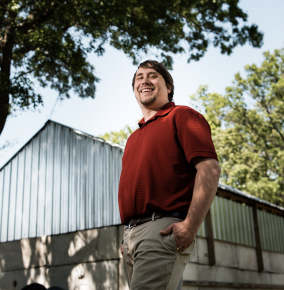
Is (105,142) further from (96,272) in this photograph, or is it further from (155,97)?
(155,97)

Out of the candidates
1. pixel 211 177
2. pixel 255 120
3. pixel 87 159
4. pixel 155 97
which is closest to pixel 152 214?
pixel 211 177

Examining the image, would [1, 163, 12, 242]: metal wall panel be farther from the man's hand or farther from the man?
the man's hand

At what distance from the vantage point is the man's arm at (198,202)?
190cm

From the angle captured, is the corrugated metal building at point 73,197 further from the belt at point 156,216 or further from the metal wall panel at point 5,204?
the belt at point 156,216

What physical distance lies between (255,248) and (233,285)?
108 inches

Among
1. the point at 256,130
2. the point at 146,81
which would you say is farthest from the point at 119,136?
the point at 146,81

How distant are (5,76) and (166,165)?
8.71 meters

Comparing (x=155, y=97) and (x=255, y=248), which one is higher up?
(x=155, y=97)

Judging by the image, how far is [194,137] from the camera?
209cm

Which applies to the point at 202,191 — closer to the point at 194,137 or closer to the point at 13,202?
the point at 194,137

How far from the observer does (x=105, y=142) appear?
10914 mm

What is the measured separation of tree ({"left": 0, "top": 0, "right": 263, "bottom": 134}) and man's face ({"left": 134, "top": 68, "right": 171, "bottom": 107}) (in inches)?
300

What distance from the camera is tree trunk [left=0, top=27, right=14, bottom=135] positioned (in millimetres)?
9430

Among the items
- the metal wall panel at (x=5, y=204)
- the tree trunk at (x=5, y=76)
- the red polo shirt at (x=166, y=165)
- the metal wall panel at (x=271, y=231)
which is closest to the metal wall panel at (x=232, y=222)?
the metal wall panel at (x=271, y=231)
